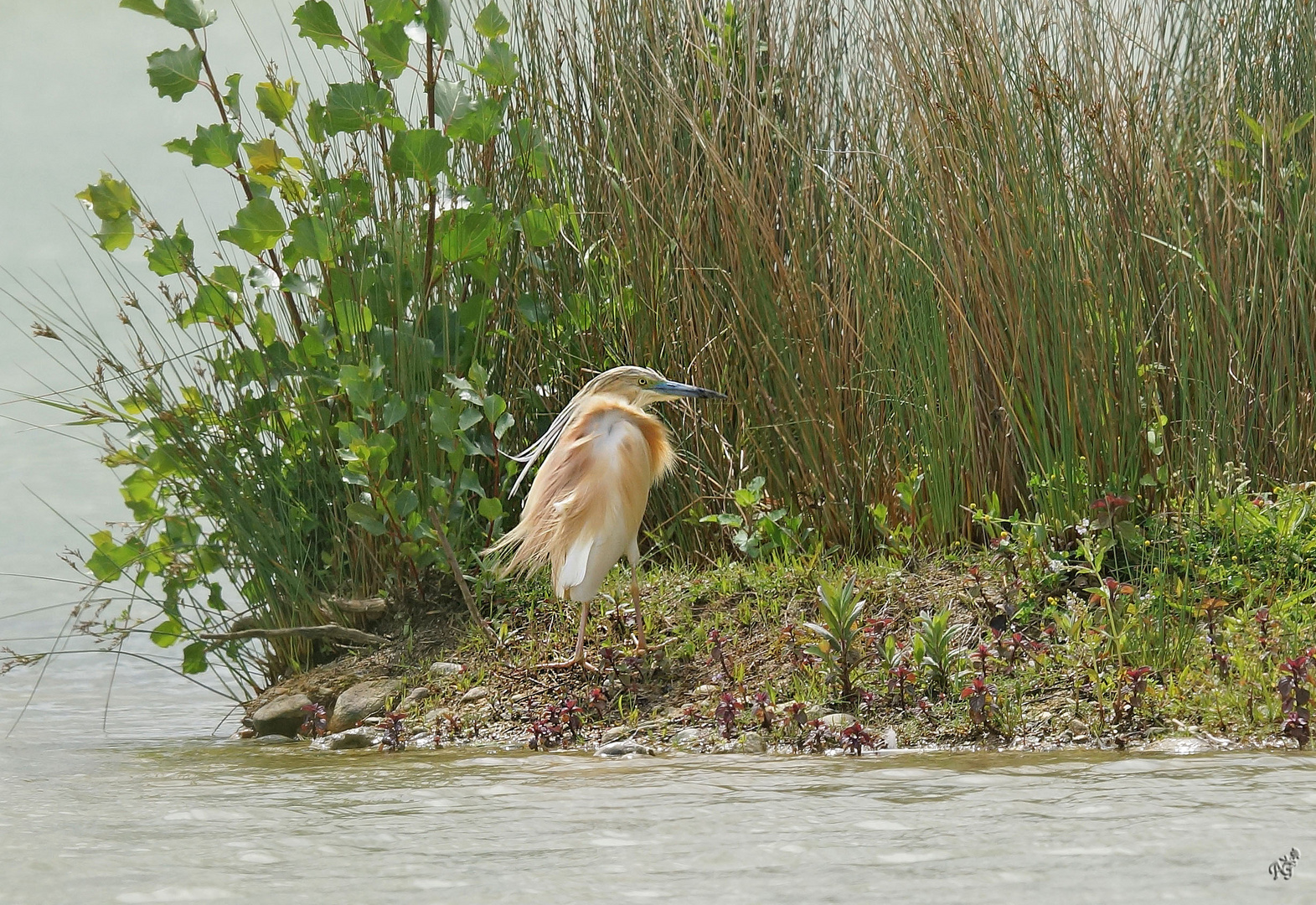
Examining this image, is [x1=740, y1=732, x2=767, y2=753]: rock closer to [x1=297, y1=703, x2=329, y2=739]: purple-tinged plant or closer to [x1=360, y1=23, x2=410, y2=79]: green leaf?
[x1=297, y1=703, x2=329, y2=739]: purple-tinged plant

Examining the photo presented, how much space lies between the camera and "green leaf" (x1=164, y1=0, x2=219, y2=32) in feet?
12.7

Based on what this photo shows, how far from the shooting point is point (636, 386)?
12.2 feet

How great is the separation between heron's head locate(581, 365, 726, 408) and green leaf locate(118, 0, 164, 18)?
178 centimetres

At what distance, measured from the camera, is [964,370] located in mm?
3752

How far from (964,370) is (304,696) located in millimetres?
2226

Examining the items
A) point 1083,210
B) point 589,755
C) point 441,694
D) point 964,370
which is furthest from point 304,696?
point 1083,210

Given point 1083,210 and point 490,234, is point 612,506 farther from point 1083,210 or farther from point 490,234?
point 1083,210

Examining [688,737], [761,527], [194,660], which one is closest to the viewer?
[688,737]

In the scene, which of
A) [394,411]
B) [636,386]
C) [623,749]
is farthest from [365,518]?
[623,749]

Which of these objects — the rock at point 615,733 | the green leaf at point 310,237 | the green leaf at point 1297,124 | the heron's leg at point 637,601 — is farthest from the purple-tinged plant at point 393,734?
the green leaf at point 1297,124

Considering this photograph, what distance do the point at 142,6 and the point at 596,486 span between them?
2066 mm

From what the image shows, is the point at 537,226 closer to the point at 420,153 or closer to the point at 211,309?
the point at 420,153

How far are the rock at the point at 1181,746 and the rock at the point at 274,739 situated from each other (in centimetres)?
236

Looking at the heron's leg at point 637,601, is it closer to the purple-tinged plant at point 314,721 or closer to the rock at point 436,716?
the rock at point 436,716
